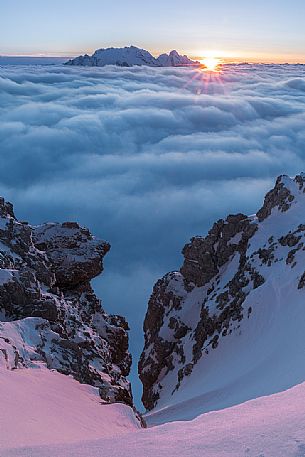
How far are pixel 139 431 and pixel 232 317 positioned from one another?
23742 millimetres

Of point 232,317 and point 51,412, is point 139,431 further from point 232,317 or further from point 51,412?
point 232,317

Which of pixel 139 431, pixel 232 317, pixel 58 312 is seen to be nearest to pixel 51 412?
pixel 139 431

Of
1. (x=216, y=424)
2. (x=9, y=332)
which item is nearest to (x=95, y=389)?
(x=9, y=332)

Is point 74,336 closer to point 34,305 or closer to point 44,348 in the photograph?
point 34,305

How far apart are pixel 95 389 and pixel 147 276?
116 metres

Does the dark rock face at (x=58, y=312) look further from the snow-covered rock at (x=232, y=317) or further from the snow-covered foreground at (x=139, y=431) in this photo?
the snow-covered rock at (x=232, y=317)

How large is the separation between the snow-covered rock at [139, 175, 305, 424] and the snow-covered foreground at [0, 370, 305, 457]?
19.8 ft

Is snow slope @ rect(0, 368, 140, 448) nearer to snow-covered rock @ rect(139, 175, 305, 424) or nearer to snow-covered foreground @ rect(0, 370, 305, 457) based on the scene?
snow-covered foreground @ rect(0, 370, 305, 457)

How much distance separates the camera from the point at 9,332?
1889 centimetres

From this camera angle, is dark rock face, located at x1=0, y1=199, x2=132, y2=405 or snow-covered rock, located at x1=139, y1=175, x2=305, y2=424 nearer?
dark rock face, located at x1=0, y1=199, x2=132, y2=405

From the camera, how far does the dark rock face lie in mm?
19141

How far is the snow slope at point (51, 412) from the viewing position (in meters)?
9.84

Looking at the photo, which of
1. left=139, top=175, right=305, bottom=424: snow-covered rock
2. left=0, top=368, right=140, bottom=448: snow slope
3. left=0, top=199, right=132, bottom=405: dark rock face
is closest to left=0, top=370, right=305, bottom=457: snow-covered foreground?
left=0, top=368, right=140, bottom=448: snow slope

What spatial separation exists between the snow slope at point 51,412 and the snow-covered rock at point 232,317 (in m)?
5.08
